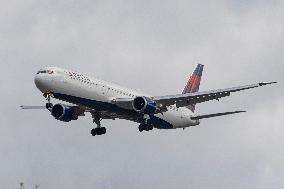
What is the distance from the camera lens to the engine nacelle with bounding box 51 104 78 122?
89.0 m

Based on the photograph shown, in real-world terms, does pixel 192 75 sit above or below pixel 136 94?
above

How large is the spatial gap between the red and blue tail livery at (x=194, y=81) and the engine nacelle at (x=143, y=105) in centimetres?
2441

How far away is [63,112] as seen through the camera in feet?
292

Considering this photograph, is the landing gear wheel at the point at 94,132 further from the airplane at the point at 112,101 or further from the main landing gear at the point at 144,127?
the main landing gear at the point at 144,127

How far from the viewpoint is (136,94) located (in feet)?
292

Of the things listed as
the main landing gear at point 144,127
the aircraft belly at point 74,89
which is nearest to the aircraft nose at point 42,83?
the aircraft belly at point 74,89

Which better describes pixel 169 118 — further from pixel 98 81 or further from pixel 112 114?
pixel 98 81

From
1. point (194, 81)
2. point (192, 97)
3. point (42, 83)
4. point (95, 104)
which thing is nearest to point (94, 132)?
point (95, 104)

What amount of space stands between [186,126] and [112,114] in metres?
12.3

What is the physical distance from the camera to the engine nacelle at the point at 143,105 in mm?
82825

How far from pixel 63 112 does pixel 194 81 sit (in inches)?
1100

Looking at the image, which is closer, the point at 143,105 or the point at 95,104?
the point at 95,104

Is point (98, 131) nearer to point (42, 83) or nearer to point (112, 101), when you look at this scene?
point (112, 101)

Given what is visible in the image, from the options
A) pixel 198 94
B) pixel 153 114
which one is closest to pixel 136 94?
pixel 153 114
